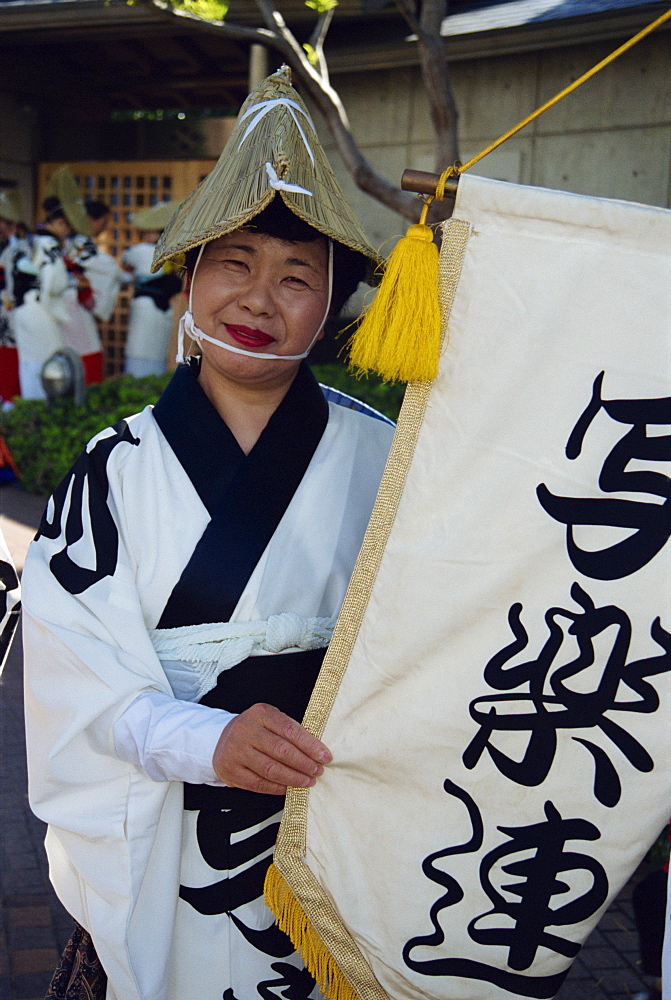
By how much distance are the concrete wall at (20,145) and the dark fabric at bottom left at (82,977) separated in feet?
40.4

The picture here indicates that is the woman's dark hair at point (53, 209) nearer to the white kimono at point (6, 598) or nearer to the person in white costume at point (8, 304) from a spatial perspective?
the person in white costume at point (8, 304)

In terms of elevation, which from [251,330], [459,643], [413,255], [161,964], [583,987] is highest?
[413,255]

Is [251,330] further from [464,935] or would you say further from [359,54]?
[359,54]

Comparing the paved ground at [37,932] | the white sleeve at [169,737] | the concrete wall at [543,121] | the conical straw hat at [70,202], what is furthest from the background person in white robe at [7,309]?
the white sleeve at [169,737]

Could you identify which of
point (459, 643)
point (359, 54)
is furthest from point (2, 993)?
point (359, 54)

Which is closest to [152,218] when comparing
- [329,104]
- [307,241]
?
[329,104]

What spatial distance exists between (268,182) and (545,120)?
697cm

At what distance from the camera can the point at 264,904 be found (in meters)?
1.74

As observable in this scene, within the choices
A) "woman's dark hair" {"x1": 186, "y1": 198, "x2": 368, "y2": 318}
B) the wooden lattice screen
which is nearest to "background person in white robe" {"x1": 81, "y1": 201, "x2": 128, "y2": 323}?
the wooden lattice screen

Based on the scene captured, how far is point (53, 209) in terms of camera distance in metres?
9.84

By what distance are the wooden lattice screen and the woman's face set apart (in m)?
10.1

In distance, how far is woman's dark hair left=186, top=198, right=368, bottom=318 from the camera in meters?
1.74

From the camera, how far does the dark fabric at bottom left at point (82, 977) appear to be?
5.81 feet

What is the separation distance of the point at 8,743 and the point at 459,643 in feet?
9.93
